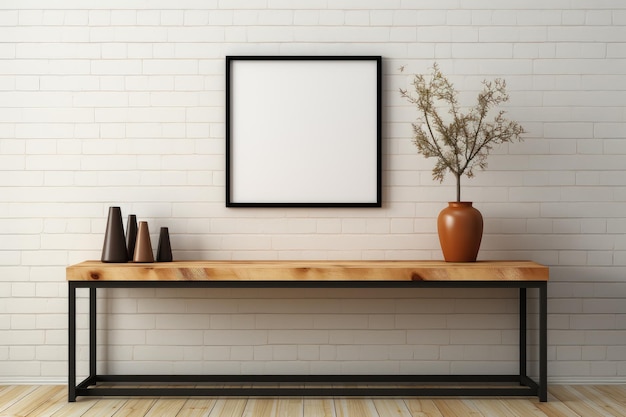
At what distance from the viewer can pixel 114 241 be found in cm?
375

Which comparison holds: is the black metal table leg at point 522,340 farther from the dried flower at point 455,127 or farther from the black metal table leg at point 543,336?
the dried flower at point 455,127

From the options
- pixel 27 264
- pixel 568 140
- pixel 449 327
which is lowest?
pixel 449 327

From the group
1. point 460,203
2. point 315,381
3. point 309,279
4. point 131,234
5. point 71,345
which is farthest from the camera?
point 315,381

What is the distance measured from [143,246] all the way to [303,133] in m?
1.17

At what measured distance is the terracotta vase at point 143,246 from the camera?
3.77 metres

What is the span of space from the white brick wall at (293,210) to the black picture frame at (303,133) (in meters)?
0.10

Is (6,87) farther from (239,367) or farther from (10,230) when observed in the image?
(239,367)

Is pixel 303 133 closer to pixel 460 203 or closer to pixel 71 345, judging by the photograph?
pixel 460 203

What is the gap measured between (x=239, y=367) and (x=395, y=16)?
2370mm

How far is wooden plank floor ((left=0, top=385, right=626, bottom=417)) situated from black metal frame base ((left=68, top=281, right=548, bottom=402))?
48mm

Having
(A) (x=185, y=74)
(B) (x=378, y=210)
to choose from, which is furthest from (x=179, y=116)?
(B) (x=378, y=210)

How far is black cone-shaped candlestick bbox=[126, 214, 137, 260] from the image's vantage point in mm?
3842

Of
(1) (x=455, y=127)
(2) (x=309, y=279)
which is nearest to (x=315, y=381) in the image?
(2) (x=309, y=279)

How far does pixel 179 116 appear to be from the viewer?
407cm
